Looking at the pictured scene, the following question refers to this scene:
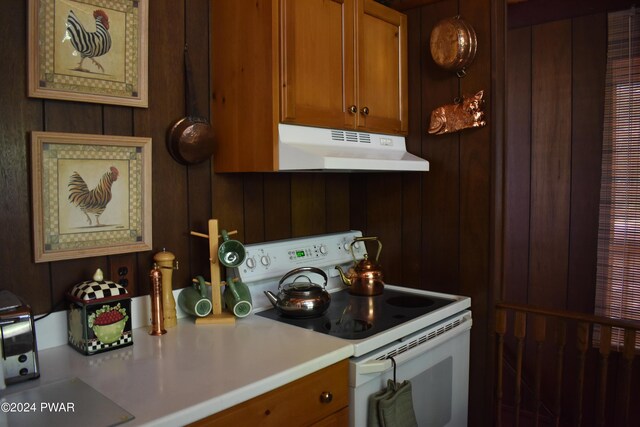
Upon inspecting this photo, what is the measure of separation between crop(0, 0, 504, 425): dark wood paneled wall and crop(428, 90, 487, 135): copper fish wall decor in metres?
A: 0.04

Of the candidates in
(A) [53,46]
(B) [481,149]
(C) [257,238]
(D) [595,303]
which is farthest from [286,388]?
(D) [595,303]

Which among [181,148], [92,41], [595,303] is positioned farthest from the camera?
[595,303]

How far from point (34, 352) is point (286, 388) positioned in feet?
2.12

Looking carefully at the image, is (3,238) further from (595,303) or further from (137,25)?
(595,303)

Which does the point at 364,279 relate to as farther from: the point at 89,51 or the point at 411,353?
the point at 89,51

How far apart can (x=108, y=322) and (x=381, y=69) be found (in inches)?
56.5

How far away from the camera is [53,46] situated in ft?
4.83

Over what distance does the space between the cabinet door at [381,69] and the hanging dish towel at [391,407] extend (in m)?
1.01

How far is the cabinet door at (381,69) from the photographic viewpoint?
2035mm

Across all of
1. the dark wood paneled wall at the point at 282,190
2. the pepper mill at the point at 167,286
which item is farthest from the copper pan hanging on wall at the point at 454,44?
the pepper mill at the point at 167,286

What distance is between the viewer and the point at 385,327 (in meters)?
1.72

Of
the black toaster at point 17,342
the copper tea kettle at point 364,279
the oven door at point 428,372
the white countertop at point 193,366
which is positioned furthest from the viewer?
the copper tea kettle at point 364,279

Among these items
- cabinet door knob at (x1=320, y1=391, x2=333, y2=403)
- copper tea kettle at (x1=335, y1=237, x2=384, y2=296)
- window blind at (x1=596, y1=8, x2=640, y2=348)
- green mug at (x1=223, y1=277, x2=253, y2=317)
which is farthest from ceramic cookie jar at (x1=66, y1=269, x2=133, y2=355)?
window blind at (x1=596, y1=8, x2=640, y2=348)

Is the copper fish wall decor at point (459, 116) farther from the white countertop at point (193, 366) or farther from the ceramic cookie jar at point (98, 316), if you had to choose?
the ceramic cookie jar at point (98, 316)
